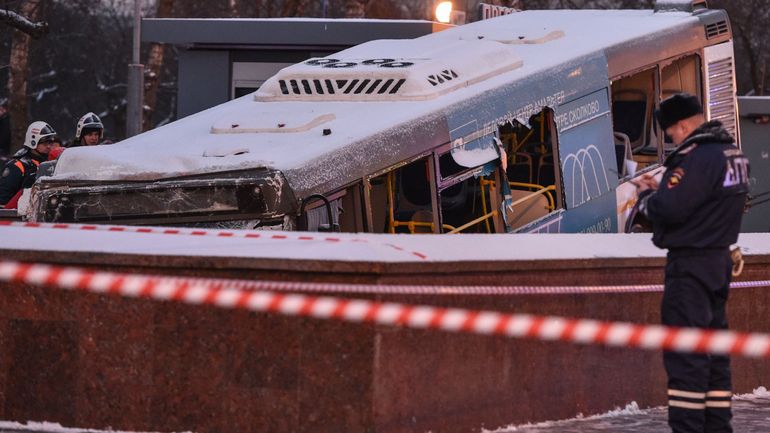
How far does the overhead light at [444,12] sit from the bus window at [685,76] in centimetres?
458

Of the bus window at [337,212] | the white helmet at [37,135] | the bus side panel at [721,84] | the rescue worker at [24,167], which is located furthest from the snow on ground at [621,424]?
the white helmet at [37,135]

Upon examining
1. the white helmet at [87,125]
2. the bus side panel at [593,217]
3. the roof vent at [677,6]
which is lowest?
the bus side panel at [593,217]

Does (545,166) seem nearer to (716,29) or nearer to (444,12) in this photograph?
(716,29)

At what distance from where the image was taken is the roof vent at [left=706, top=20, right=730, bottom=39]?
1523 cm

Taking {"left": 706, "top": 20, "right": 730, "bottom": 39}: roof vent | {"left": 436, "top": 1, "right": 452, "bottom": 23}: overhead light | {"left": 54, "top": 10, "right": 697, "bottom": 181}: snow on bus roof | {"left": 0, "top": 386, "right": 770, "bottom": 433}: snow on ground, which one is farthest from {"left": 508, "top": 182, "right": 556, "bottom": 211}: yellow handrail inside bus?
{"left": 436, "top": 1, "right": 452, "bottom": 23}: overhead light

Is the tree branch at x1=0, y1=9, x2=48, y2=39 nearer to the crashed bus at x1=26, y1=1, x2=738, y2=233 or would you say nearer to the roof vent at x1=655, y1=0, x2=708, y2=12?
the crashed bus at x1=26, y1=1, x2=738, y2=233

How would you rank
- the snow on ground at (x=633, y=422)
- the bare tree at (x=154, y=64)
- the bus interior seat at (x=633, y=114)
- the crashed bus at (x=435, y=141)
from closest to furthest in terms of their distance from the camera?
the snow on ground at (x=633, y=422) → the crashed bus at (x=435, y=141) → the bus interior seat at (x=633, y=114) → the bare tree at (x=154, y=64)

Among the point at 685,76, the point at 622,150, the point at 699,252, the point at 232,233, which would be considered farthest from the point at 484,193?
the point at 699,252

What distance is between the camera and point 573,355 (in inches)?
347

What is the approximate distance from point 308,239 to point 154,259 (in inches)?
33.6

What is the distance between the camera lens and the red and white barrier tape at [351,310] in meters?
6.63

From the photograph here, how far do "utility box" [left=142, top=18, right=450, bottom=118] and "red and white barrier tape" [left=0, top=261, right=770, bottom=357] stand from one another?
11.5 m

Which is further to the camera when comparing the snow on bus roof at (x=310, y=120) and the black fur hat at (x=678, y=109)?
the snow on bus roof at (x=310, y=120)

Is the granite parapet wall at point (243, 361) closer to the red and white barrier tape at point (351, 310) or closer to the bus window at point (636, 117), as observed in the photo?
the red and white barrier tape at point (351, 310)
